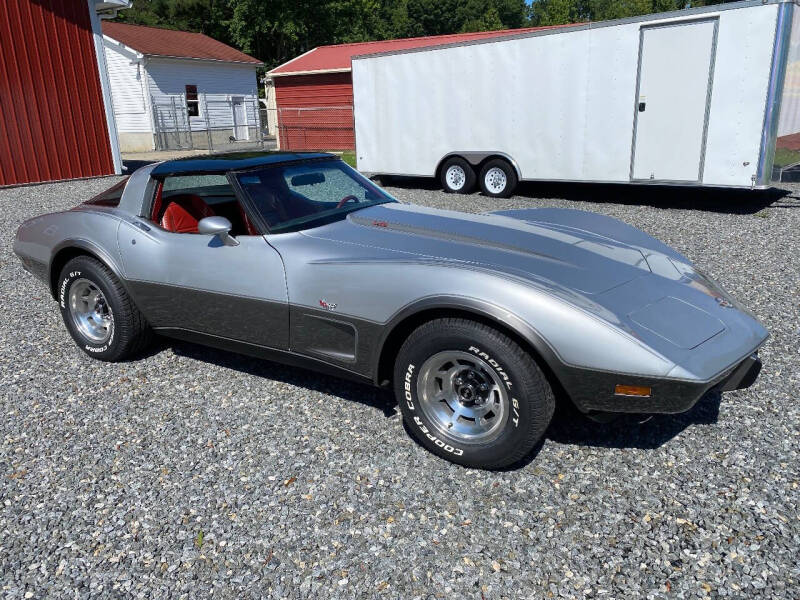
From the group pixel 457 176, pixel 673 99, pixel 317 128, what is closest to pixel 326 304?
pixel 673 99

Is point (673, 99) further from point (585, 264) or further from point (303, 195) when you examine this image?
point (303, 195)

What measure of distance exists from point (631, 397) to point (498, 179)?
384 inches

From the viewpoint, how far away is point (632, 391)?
2645 mm

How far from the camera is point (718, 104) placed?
913cm

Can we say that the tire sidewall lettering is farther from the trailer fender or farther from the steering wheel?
the trailer fender

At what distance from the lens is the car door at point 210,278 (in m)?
Answer: 3.53

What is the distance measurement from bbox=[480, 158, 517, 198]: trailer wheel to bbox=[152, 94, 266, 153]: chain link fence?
52.2 ft

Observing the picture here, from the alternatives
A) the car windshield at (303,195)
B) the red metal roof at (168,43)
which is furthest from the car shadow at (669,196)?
the red metal roof at (168,43)

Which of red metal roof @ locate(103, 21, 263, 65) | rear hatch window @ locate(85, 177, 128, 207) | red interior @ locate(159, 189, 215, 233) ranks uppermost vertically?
red metal roof @ locate(103, 21, 263, 65)

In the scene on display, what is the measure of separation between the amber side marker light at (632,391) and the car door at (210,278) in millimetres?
1775

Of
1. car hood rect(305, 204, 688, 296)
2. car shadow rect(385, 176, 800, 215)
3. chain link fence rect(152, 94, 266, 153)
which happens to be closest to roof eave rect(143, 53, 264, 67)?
chain link fence rect(152, 94, 266, 153)

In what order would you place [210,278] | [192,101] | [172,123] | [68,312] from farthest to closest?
[192,101]
[172,123]
[68,312]
[210,278]

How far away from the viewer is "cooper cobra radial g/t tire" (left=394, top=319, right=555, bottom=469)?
279 centimetres

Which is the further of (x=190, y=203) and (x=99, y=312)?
(x=99, y=312)
